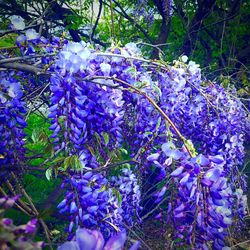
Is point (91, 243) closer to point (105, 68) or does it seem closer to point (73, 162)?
point (73, 162)

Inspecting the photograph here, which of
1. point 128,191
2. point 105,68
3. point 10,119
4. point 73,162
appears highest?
point 105,68

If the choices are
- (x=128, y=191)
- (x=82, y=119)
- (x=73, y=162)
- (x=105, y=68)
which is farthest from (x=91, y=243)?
(x=128, y=191)

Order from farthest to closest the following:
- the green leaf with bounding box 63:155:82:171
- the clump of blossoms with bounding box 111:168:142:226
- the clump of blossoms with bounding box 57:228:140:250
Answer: the clump of blossoms with bounding box 111:168:142:226 → the green leaf with bounding box 63:155:82:171 → the clump of blossoms with bounding box 57:228:140:250

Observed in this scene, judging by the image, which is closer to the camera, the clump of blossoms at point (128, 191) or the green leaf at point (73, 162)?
the green leaf at point (73, 162)

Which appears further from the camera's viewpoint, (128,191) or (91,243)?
(128,191)

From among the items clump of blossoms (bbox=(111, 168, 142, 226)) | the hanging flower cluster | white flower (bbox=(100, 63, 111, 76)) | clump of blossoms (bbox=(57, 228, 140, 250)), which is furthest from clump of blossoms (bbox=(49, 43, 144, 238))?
clump of blossoms (bbox=(57, 228, 140, 250))

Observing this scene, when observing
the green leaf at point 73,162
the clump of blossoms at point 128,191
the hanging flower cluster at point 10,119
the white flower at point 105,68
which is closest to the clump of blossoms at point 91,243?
the green leaf at point 73,162

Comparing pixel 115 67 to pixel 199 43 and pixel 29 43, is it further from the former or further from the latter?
pixel 199 43

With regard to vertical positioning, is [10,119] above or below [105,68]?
below

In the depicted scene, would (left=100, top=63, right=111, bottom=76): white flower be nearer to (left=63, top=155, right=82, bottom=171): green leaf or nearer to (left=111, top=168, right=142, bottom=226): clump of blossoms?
(left=63, top=155, right=82, bottom=171): green leaf

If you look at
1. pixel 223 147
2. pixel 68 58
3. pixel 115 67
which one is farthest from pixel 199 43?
pixel 68 58

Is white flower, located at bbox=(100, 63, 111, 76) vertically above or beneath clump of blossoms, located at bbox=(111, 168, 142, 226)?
above

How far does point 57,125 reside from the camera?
1673 mm

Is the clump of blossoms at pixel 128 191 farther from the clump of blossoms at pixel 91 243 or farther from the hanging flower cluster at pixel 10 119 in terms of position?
the clump of blossoms at pixel 91 243
